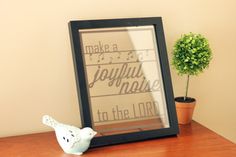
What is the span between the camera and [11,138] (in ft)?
3.75

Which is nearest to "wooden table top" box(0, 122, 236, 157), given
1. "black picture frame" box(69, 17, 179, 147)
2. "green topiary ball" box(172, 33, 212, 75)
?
"black picture frame" box(69, 17, 179, 147)

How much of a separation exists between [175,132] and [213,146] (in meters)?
0.13

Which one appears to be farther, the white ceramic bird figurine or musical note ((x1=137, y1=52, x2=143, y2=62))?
musical note ((x1=137, y1=52, x2=143, y2=62))

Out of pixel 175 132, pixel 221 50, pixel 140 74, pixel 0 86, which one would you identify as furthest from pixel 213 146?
pixel 0 86

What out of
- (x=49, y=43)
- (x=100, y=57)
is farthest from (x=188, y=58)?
(x=49, y=43)

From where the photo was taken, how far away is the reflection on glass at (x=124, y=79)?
1122 mm

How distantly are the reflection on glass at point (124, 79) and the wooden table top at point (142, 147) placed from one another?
0.23 feet

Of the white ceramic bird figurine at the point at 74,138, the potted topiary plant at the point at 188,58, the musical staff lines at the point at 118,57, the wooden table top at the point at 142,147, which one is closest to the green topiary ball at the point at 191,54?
the potted topiary plant at the point at 188,58

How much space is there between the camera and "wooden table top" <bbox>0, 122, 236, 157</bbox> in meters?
1.01

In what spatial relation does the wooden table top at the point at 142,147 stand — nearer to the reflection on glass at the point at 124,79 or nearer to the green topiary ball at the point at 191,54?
the reflection on glass at the point at 124,79

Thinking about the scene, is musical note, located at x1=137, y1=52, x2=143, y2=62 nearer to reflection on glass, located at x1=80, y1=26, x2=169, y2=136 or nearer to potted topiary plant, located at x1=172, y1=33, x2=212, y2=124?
reflection on glass, located at x1=80, y1=26, x2=169, y2=136

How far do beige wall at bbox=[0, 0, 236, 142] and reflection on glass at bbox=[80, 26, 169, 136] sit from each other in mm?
104

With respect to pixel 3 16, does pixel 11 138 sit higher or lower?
lower

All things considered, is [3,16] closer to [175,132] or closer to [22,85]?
[22,85]
